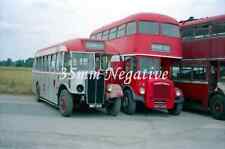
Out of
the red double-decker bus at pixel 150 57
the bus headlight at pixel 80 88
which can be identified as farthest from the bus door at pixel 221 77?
the bus headlight at pixel 80 88

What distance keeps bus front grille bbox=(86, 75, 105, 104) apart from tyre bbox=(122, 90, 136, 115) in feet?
7.03

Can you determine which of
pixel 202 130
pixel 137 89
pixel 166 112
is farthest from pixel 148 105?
pixel 202 130

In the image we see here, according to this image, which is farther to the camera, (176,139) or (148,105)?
(148,105)

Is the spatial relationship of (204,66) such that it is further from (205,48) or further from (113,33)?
(113,33)

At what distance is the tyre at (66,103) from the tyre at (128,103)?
2.99m

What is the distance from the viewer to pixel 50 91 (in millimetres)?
17500

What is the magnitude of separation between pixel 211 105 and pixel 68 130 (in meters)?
7.18

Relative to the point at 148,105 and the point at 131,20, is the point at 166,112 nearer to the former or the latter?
the point at 148,105

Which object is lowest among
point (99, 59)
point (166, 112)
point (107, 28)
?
point (166, 112)

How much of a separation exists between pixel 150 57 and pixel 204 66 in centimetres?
233

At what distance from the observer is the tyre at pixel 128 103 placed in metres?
16.7

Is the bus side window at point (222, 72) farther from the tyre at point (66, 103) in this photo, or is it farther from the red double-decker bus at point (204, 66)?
the tyre at point (66, 103)

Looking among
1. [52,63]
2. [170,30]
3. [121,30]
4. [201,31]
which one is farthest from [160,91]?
[52,63]

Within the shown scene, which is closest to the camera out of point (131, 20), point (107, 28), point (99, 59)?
point (99, 59)
